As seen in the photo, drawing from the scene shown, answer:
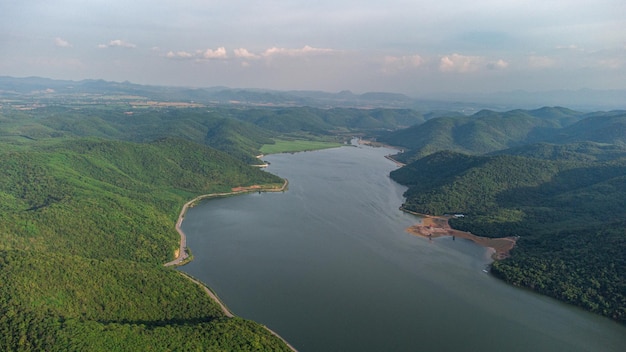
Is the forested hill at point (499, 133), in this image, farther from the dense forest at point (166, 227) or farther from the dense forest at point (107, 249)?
the dense forest at point (107, 249)

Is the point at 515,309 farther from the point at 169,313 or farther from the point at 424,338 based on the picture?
the point at 169,313

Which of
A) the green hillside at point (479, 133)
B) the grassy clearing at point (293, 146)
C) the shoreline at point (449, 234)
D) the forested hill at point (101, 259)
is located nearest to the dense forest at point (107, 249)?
the forested hill at point (101, 259)

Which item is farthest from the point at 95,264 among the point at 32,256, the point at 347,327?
the point at 347,327

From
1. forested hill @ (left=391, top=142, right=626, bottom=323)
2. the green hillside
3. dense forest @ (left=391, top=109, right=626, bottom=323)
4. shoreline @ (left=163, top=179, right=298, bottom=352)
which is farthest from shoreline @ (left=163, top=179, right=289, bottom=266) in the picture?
the green hillside

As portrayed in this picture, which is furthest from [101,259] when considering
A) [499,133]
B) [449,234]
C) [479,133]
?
[499,133]

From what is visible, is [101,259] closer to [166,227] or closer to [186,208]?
[166,227]

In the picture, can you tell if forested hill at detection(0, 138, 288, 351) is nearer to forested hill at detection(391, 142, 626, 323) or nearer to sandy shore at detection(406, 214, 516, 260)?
forested hill at detection(391, 142, 626, 323)
